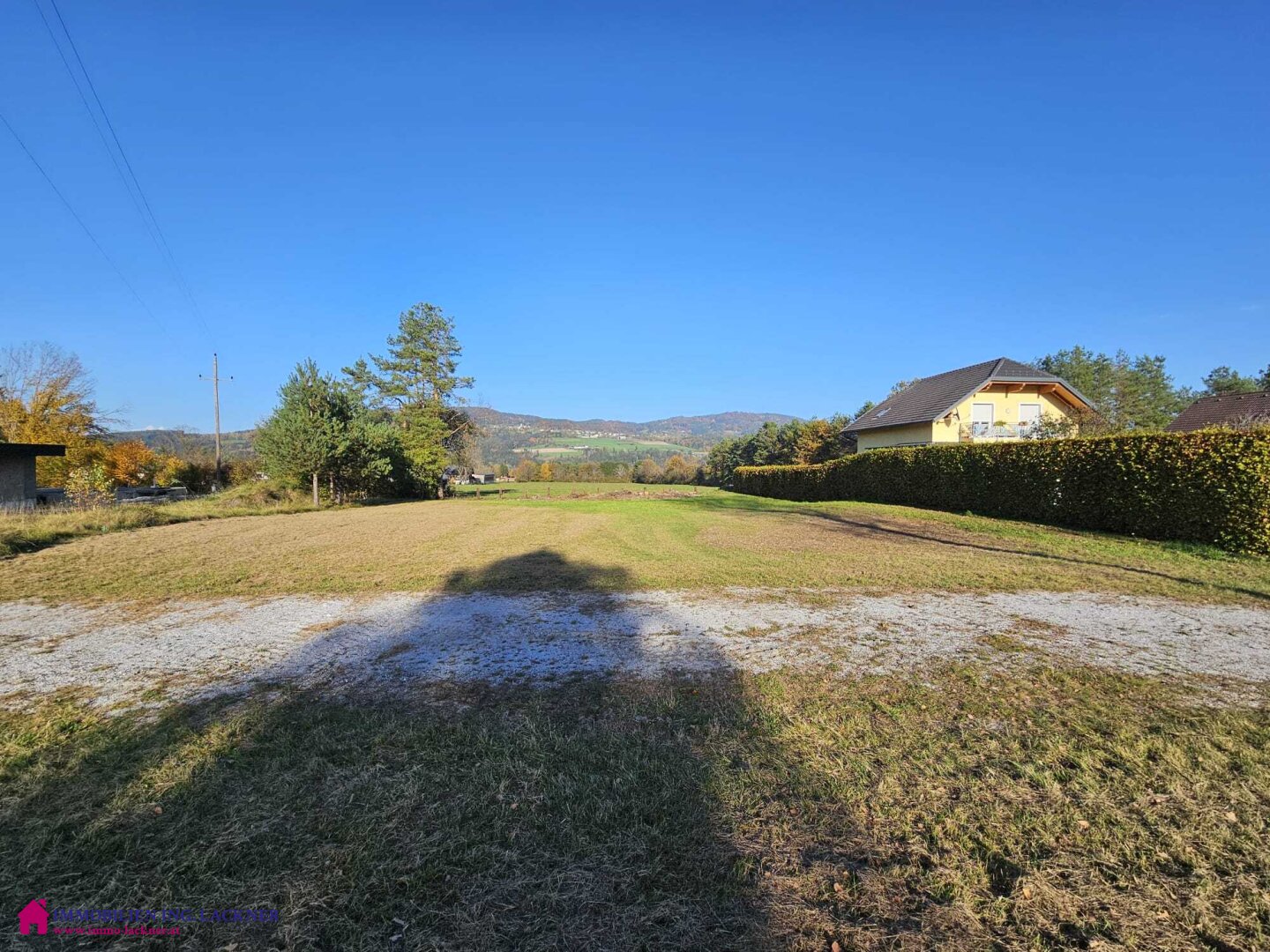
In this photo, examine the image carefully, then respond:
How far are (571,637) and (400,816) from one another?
2.75 m

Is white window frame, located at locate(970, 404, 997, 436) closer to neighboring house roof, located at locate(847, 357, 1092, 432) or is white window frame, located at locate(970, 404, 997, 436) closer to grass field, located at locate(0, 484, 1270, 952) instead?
neighboring house roof, located at locate(847, 357, 1092, 432)

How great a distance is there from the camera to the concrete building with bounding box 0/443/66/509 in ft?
55.8

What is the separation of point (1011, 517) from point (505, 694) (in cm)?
1614

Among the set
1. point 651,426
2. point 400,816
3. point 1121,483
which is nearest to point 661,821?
point 400,816

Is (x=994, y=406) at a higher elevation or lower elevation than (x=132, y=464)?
higher

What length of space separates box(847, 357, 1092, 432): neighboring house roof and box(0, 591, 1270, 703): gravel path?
2391 cm

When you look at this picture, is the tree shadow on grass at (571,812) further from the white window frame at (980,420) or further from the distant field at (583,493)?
the distant field at (583,493)

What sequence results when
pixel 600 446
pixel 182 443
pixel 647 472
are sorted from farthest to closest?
pixel 600 446 → pixel 647 472 → pixel 182 443

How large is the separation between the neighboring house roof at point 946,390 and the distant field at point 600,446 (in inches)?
2695

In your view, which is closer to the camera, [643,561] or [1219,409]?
[643,561]

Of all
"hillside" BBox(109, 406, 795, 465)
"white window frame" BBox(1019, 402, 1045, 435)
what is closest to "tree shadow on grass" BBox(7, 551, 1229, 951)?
"white window frame" BBox(1019, 402, 1045, 435)

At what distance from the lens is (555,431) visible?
142m

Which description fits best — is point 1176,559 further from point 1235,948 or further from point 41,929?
point 41,929

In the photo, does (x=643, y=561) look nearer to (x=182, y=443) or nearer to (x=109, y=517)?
(x=109, y=517)
